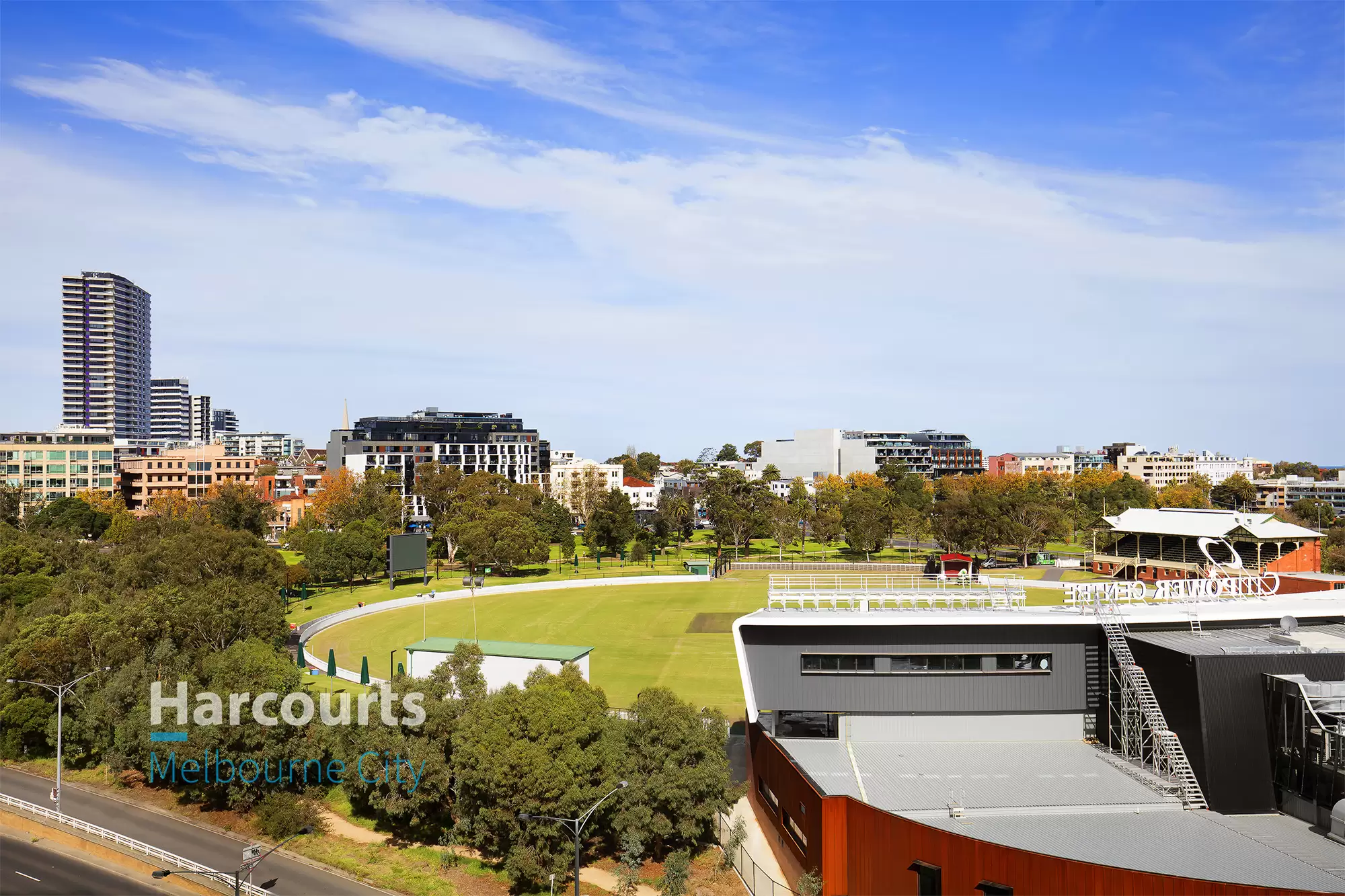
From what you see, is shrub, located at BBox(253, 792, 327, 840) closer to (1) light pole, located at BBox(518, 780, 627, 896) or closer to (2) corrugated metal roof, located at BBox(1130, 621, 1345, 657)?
(1) light pole, located at BBox(518, 780, 627, 896)

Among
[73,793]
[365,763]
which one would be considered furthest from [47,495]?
[365,763]

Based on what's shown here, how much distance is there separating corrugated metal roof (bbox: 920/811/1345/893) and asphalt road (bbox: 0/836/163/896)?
2691 cm

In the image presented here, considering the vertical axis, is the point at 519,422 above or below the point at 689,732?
above

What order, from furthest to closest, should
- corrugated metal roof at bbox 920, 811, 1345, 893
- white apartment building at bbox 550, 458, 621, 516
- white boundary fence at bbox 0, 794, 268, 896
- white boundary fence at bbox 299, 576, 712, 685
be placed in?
white apartment building at bbox 550, 458, 621, 516
white boundary fence at bbox 299, 576, 712, 685
white boundary fence at bbox 0, 794, 268, 896
corrugated metal roof at bbox 920, 811, 1345, 893

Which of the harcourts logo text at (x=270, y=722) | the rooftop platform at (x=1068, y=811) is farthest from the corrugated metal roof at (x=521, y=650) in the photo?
the rooftop platform at (x=1068, y=811)

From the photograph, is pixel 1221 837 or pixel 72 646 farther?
pixel 72 646

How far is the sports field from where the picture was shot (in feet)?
176

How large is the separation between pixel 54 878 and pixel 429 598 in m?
52.2

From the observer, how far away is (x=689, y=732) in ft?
102

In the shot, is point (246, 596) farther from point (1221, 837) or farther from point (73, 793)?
point (1221, 837)

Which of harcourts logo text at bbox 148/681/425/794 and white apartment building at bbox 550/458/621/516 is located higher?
white apartment building at bbox 550/458/621/516

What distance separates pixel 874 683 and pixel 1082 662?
24.6 feet

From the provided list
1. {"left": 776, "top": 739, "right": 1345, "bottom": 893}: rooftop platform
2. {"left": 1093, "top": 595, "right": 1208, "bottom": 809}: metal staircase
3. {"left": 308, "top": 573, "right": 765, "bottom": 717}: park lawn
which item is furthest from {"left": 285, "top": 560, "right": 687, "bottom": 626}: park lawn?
{"left": 1093, "top": 595, "right": 1208, "bottom": 809}: metal staircase

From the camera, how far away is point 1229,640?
30875mm
